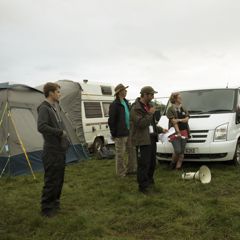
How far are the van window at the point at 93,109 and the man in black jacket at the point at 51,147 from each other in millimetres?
7813

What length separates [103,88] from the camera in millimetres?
15094

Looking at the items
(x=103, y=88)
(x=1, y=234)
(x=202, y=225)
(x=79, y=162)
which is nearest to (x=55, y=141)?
(x=1, y=234)

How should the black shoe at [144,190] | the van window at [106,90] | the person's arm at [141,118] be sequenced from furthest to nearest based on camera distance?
1. the van window at [106,90]
2. the black shoe at [144,190]
3. the person's arm at [141,118]

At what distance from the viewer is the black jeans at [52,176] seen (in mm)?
5867

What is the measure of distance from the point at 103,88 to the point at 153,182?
25.4ft

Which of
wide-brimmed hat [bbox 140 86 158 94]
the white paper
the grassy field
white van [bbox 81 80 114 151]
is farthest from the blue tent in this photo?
wide-brimmed hat [bbox 140 86 158 94]

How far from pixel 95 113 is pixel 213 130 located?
5873mm

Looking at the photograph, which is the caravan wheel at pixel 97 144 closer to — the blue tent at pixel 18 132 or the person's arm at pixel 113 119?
the blue tent at pixel 18 132

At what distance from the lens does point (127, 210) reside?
246 inches

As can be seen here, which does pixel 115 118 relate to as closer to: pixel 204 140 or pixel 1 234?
pixel 204 140

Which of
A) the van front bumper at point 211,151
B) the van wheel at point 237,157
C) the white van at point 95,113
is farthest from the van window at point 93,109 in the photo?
the van wheel at point 237,157

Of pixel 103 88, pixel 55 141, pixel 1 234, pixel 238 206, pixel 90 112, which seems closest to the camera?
pixel 1 234

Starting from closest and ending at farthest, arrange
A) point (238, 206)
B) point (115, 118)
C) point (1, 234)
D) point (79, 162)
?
point (1, 234), point (238, 206), point (115, 118), point (79, 162)

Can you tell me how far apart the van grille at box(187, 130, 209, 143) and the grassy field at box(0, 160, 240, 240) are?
0.76 m
